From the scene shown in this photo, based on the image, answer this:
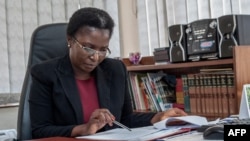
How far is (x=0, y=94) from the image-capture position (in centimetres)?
262

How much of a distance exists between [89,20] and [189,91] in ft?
3.98

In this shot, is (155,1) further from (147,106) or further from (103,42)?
(103,42)

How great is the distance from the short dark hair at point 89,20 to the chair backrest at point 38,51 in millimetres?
186

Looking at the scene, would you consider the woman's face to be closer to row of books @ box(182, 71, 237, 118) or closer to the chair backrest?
the chair backrest

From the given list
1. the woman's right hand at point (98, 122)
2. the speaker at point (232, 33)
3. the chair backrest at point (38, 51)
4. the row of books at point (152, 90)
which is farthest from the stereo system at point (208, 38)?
the woman's right hand at point (98, 122)

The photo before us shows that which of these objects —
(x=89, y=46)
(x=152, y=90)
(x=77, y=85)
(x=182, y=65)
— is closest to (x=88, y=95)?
(x=77, y=85)

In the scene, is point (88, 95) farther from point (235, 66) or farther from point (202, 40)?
point (202, 40)

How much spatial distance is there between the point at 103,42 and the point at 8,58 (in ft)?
4.59

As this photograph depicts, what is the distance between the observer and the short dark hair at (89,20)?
59.8 inches

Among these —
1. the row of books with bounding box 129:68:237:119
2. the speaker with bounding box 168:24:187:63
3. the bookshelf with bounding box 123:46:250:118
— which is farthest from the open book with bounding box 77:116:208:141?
the speaker with bounding box 168:24:187:63

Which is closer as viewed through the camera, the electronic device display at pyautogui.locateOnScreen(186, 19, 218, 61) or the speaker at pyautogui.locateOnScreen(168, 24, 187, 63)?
the electronic device display at pyautogui.locateOnScreen(186, 19, 218, 61)

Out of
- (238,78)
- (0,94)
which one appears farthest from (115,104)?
(0,94)

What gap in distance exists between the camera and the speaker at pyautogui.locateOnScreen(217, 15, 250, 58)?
7.06ft

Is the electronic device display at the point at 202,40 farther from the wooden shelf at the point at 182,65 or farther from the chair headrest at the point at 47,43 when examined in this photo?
the chair headrest at the point at 47,43
